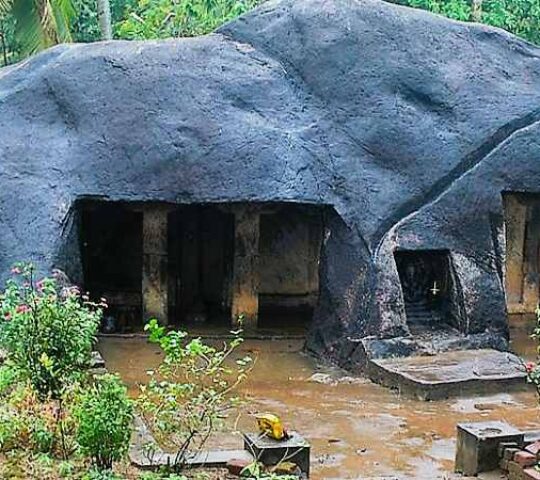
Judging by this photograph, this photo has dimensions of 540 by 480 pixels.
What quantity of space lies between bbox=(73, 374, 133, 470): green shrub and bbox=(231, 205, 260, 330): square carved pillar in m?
7.29

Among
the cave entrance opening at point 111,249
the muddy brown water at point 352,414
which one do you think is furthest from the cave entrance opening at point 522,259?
the cave entrance opening at point 111,249

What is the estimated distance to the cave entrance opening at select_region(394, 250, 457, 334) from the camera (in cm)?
1217

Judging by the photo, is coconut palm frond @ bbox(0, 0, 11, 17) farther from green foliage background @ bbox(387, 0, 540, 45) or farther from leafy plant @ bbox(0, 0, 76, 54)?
green foliage background @ bbox(387, 0, 540, 45)

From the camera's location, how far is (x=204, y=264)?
14688 millimetres

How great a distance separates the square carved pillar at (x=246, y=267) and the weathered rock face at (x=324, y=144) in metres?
1.27

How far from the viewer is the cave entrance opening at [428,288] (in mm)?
12172

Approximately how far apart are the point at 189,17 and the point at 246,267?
1001 centimetres

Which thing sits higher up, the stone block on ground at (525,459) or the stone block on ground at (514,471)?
the stone block on ground at (525,459)

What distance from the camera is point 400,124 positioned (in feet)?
40.3

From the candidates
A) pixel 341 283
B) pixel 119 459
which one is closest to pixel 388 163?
pixel 341 283

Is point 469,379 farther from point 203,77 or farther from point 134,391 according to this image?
point 203,77

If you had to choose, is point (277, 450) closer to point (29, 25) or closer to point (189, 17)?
point (29, 25)

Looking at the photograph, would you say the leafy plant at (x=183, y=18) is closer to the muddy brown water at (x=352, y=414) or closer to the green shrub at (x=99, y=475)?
the muddy brown water at (x=352, y=414)

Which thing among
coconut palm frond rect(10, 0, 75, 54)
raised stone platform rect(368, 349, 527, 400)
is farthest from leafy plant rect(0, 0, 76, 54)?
raised stone platform rect(368, 349, 527, 400)
